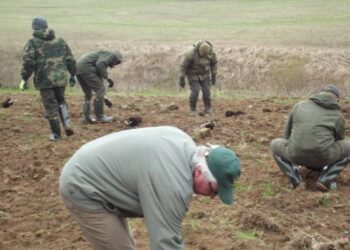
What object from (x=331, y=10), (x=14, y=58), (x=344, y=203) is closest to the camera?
(x=344, y=203)

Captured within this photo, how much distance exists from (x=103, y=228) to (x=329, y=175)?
152 inches

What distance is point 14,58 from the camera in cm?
1997

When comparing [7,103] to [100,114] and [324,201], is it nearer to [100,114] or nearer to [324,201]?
[100,114]

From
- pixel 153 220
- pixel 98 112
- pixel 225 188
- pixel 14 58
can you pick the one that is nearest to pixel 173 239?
pixel 153 220

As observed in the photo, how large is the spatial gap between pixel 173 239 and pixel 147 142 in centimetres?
57

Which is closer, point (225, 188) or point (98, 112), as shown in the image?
point (225, 188)

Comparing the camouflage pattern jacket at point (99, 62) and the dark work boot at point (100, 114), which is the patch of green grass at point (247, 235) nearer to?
the camouflage pattern jacket at point (99, 62)

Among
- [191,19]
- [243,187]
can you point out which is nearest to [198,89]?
[243,187]

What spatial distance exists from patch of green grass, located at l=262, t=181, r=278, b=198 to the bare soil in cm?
1

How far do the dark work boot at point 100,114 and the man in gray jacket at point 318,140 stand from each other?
434cm

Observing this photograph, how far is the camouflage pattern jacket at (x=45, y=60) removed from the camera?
8633 millimetres

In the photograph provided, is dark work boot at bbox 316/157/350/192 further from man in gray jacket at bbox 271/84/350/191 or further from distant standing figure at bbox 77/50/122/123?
distant standing figure at bbox 77/50/122/123

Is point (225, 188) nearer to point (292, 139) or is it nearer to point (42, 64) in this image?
point (292, 139)

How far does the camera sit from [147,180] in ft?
10.7
